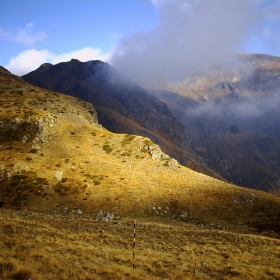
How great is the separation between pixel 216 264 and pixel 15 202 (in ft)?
98.1

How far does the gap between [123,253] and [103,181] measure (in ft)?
83.5

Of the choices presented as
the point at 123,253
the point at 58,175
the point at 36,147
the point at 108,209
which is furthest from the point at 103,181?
the point at 123,253

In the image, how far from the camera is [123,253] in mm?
17125

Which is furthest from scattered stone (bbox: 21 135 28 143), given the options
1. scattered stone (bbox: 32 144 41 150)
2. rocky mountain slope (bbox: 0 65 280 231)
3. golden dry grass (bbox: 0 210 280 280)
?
golden dry grass (bbox: 0 210 280 280)

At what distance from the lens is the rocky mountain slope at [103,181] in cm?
3581

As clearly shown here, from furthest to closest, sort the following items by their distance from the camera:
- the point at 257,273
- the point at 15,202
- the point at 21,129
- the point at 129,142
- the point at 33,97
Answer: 1. the point at 33,97
2. the point at 129,142
3. the point at 21,129
4. the point at 15,202
5. the point at 257,273

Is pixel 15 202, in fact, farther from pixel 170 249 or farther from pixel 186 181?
pixel 186 181

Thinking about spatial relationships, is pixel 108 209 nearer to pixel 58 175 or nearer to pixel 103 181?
pixel 103 181

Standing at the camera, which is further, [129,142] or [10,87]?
[10,87]

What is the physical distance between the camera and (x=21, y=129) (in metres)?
51.2

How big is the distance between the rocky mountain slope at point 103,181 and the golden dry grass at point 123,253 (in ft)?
35.9

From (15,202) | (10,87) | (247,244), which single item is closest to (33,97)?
(10,87)

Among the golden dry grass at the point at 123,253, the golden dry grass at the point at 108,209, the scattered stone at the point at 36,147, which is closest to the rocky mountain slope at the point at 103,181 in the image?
the scattered stone at the point at 36,147

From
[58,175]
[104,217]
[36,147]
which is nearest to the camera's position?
[104,217]
